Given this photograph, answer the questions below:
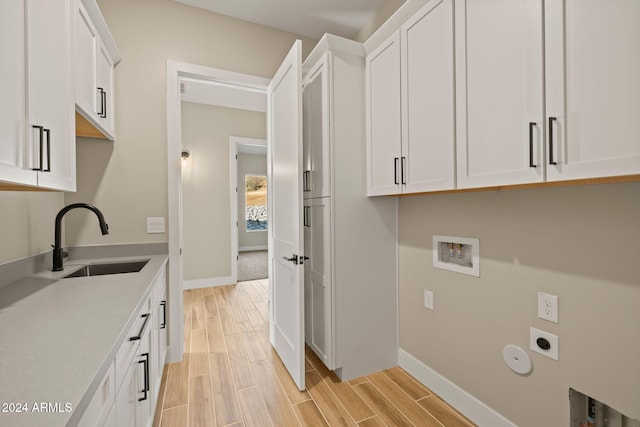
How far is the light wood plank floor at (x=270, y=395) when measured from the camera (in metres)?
1.63

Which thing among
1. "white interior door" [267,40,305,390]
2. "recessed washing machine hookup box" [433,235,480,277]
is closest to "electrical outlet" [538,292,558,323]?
"recessed washing machine hookup box" [433,235,480,277]

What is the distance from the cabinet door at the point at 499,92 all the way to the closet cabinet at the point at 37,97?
1708 mm

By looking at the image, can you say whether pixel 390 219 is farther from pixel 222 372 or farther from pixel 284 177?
pixel 222 372

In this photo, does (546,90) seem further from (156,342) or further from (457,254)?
(156,342)

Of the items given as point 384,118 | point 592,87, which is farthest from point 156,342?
point 592,87

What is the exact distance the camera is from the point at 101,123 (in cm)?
177

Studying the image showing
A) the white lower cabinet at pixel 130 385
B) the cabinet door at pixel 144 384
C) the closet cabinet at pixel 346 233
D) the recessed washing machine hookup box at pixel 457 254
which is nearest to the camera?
the white lower cabinet at pixel 130 385

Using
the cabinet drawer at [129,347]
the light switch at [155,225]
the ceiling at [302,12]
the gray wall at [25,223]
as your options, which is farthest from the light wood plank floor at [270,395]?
the ceiling at [302,12]

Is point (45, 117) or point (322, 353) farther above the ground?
point (45, 117)

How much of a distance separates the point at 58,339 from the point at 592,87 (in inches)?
69.8

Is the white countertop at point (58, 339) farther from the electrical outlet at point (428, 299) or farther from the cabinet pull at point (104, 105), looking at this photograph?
the electrical outlet at point (428, 299)

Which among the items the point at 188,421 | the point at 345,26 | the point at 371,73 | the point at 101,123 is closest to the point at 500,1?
the point at 371,73

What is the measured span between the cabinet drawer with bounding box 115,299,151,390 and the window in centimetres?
702

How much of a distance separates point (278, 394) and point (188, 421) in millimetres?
529
